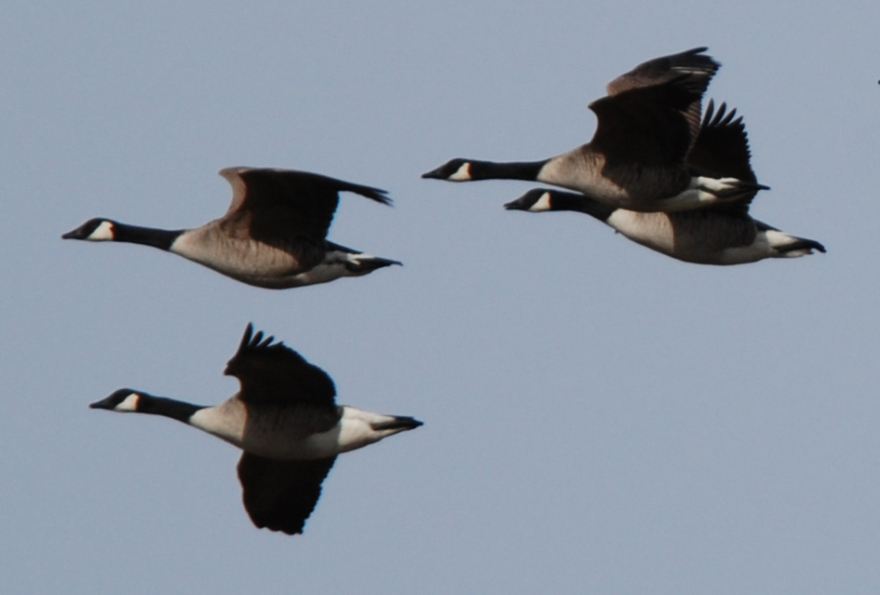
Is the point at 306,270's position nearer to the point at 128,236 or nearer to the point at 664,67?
the point at 128,236

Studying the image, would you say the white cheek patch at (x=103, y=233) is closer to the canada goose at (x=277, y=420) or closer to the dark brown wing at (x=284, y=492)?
the canada goose at (x=277, y=420)

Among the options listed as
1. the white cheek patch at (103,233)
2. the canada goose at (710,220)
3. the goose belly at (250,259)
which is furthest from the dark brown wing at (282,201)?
the canada goose at (710,220)

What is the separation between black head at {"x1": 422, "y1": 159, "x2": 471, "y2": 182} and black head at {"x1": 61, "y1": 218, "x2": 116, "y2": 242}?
297cm

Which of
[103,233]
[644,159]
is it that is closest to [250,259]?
[103,233]

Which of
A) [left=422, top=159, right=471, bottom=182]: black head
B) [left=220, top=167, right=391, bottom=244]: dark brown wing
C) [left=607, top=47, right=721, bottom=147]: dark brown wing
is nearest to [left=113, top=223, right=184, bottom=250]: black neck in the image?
[left=220, top=167, right=391, bottom=244]: dark brown wing

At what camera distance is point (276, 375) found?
50.7 feet

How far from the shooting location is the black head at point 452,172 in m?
18.5

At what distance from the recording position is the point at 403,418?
52.6 ft

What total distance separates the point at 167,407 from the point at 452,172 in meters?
3.66

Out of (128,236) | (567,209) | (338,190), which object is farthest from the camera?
(567,209)

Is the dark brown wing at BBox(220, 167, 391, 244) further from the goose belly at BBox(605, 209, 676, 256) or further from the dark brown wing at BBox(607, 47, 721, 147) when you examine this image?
the goose belly at BBox(605, 209, 676, 256)

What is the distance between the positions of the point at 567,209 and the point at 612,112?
281cm

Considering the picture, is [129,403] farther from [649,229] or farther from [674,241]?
[674,241]

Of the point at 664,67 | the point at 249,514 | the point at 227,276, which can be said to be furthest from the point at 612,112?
the point at 249,514
